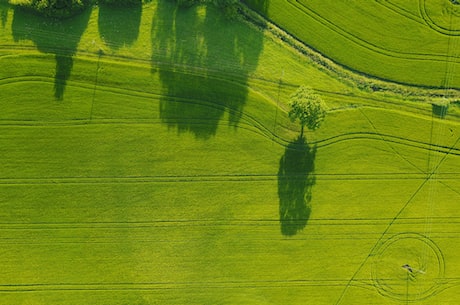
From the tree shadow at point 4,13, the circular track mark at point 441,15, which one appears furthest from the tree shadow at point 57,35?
the circular track mark at point 441,15

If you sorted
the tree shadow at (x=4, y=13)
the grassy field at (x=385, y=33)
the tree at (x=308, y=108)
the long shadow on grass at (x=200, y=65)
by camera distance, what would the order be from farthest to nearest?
the grassy field at (x=385, y=33) < the long shadow on grass at (x=200, y=65) < the tree shadow at (x=4, y=13) < the tree at (x=308, y=108)

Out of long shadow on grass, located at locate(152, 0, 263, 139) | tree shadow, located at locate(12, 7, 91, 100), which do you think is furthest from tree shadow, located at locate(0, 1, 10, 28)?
long shadow on grass, located at locate(152, 0, 263, 139)

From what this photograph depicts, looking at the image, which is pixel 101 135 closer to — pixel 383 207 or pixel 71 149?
pixel 71 149

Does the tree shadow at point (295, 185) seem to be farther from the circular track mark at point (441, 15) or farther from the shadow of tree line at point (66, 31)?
the shadow of tree line at point (66, 31)

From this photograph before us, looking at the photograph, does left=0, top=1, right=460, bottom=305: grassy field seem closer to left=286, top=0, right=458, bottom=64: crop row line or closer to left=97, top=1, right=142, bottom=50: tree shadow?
left=97, top=1, right=142, bottom=50: tree shadow

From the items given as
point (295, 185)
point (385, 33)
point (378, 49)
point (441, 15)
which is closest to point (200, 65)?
point (295, 185)
